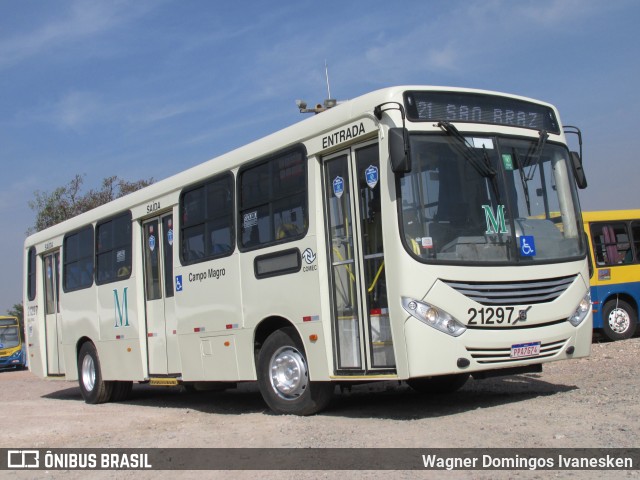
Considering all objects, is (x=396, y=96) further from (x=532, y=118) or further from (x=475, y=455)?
(x=475, y=455)

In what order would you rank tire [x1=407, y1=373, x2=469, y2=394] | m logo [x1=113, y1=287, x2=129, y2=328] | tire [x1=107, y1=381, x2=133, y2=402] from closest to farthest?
tire [x1=407, y1=373, x2=469, y2=394]
m logo [x1=113, y1=287, x2=129, y2=328]
tire [x1=107, y1=381, x2=133, y2=402]

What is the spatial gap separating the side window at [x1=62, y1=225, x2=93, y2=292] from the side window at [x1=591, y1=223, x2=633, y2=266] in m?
10.5

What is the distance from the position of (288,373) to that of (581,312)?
325 centimetres

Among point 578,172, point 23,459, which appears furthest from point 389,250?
point 23,459

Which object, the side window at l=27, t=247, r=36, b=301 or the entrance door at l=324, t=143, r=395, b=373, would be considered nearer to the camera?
the entrance door at l=324, t=143, r=395, b=373

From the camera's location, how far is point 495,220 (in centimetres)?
761

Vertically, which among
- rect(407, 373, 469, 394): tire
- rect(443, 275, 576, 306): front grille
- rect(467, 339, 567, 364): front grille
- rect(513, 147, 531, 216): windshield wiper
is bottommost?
rect(407, 373, 469, 394): tire

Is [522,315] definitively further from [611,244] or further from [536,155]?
[611,244]

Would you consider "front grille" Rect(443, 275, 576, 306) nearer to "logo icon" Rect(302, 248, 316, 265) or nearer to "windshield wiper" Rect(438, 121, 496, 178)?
"windshield wiper" Rect(438, 121, 496, 178)

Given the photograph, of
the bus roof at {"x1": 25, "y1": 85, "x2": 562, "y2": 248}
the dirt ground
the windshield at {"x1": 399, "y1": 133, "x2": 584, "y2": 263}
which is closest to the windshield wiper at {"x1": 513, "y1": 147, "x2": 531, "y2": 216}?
the windshield at {"x1": 399, "y1": 133, "x2": 584, "y2": 263}

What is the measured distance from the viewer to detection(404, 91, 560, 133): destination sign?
24.9ft

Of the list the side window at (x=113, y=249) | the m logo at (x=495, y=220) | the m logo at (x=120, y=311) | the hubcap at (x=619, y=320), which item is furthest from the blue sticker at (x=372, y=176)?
the hubcap at (x=619, y=320)

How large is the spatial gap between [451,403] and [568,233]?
2.32m

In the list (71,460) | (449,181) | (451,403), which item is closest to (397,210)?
(449,181)
